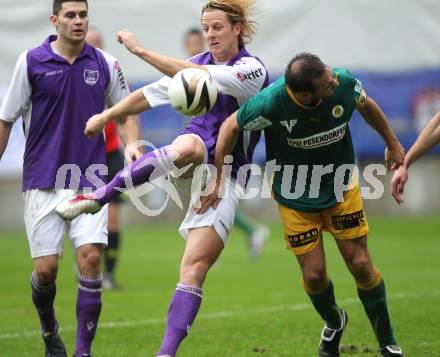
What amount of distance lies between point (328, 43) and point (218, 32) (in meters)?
12.1

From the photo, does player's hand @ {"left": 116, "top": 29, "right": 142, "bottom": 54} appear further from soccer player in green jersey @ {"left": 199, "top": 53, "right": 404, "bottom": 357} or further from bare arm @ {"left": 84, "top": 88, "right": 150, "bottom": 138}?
soccer player in green jersey @ {"left": 199, "top": 53, "right": 404, "bottom": 357}

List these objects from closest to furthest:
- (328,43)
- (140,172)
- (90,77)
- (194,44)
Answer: (140,172), (90,77), (194,44), (328,43)

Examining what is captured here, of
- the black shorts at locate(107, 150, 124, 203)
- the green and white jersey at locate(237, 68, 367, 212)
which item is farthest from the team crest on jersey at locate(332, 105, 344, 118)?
the black shorts at locate(107, 150, 124, 203)

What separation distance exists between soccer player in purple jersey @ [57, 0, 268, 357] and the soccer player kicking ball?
107 cm

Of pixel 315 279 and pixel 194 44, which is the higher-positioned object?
pixel 194 44

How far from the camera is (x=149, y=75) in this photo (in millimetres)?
17672

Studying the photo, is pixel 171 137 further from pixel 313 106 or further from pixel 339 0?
pixel 313 106

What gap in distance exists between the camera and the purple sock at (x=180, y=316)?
582 cm

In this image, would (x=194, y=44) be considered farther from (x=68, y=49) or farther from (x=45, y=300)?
(x=45, y=300)

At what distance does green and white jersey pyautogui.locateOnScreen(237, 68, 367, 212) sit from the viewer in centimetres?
598

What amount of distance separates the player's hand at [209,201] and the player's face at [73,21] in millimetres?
1506

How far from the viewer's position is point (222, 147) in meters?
6.03

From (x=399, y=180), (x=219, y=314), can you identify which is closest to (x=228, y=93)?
(x=399, y=180)

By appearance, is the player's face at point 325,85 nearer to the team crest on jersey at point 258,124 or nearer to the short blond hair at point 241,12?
the team crest on jersey at point 258,124
